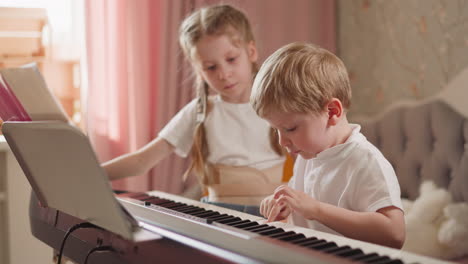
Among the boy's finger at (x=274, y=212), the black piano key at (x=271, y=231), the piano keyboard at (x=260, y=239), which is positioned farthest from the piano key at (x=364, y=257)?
the boy's finger at (x=274, y=212)

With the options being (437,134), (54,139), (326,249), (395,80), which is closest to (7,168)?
(54,139)

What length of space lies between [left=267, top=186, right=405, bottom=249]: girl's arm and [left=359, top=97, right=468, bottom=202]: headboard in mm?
1535

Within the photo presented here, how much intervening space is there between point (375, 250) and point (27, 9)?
2290 millimetres

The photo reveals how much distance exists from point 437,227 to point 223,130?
1.17 metres

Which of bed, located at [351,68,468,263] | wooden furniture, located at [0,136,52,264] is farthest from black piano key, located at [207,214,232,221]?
bed, located at [351,68,468,263]

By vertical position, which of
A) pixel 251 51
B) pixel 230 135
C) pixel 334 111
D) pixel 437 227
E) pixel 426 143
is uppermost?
pixel 251 51

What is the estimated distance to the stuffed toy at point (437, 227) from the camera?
247 centimetres

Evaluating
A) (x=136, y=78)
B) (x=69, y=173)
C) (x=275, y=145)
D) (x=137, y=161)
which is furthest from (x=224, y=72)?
(x=136, y=78)

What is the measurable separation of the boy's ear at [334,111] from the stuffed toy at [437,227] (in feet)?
4.60

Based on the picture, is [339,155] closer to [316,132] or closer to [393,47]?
[316,132]

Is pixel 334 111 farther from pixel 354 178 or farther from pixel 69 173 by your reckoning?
pixel 69 173

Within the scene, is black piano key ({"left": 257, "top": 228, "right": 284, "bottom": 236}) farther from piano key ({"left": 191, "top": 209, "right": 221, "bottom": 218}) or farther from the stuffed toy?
the stuffed toy

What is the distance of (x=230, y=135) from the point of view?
1.95 meters

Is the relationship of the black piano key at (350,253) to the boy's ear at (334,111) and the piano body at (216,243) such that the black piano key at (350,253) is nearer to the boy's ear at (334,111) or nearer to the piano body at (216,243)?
the piano body at (216,243)
